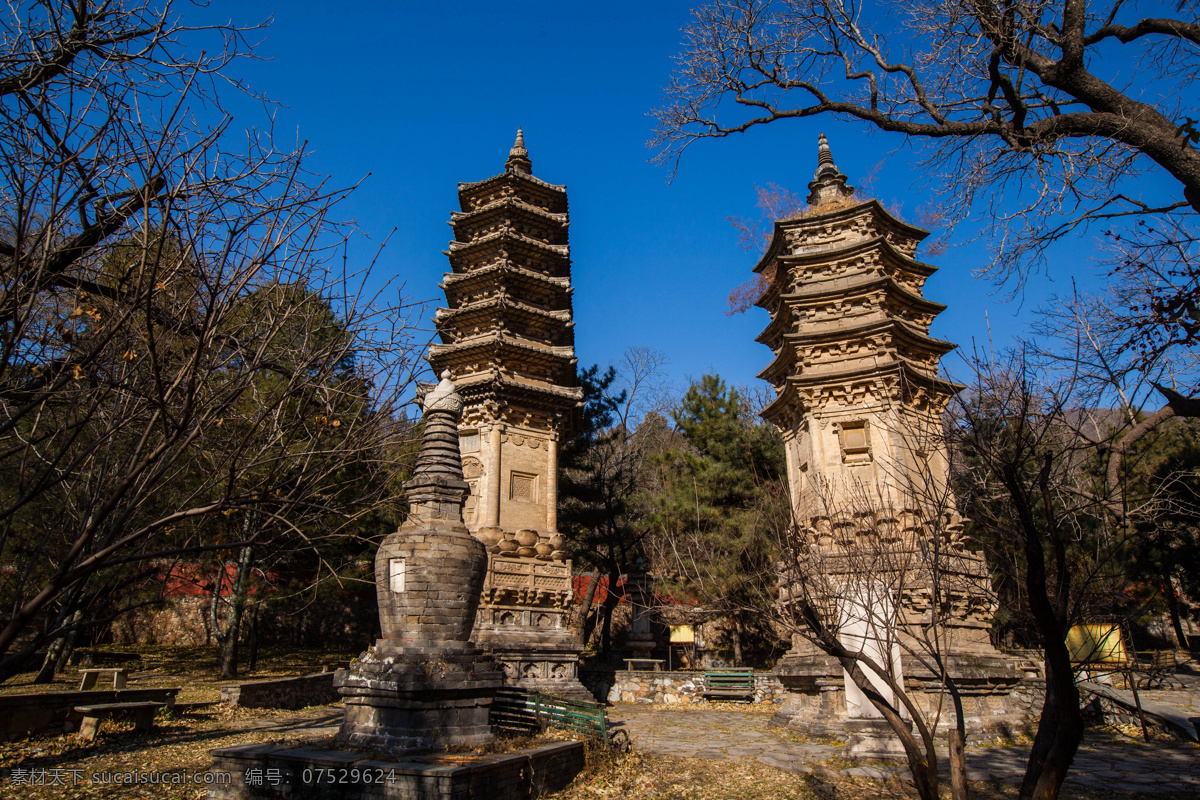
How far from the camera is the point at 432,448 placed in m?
9.56

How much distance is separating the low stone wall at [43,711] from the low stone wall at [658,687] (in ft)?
35.4

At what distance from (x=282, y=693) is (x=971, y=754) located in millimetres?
12442

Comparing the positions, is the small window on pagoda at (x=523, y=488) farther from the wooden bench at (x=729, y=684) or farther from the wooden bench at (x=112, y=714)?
the wooden bench at (x=112, y=714)

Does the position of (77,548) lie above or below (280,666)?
above

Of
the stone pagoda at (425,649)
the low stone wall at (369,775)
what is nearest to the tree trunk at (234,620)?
Answer: the stone pagoda at (425,649)

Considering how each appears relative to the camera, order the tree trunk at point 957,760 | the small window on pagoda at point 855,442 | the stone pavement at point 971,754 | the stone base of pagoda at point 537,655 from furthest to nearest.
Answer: the stone base of pagoda at point 537,655
the small window on pagoda at point 855,442
the stone pavement at point 971,754
the tree trunk at point 957,760

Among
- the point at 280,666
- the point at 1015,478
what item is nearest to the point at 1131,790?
the point at 1015,478

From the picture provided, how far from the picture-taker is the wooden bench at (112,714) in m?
9.63

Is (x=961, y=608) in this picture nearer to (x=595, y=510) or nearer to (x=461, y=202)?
(x=595, y=510)

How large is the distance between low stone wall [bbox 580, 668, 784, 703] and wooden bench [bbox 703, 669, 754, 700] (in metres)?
0.23

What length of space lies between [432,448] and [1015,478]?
7129 millimetres

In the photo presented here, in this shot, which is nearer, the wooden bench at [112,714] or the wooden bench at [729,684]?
the wooden bench at [112,714]

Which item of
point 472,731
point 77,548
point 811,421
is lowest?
point 472,731

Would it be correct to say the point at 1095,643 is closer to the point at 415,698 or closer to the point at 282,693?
the point at 415,698
